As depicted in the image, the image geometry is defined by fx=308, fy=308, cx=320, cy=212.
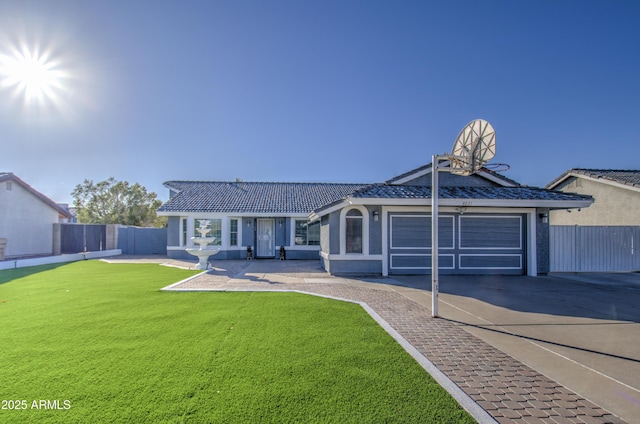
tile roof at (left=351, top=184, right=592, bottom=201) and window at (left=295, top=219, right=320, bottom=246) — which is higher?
tile roof at (left=351, top=184, right=592, bottom=201)

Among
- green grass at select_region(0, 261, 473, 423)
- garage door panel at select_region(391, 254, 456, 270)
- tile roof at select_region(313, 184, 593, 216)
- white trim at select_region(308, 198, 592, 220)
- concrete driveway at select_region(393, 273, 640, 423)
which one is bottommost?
concrete driveway at select_region(393, 273, 640, 423)

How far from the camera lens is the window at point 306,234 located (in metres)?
19.1

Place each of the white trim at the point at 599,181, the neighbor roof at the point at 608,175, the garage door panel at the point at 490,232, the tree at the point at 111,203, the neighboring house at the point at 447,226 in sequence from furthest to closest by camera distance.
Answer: the tree at the point at 111,203
the neighbor roof at the point at 608,175
the white trim at the point at 599,181
the garage door panel at the point at 490,232
the neighboring house at the point at 447,226

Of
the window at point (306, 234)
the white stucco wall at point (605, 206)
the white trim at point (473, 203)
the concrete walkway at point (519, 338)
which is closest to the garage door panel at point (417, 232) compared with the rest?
the white trim at point (473, 203)

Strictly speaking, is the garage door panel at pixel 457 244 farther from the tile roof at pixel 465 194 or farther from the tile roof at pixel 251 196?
the tile roof at pixel 251 196

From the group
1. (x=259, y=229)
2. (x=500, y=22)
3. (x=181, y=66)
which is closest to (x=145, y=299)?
(x=181, y=66)

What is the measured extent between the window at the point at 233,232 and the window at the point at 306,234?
3702mm

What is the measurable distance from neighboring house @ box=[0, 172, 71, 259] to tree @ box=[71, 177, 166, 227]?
40.0 ft

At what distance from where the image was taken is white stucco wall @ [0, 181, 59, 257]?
57.9 ft

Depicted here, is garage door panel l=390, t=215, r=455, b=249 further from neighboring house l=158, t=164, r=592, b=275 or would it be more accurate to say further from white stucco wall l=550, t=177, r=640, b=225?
white stucco wall l=550, t=177, r=640, b=225

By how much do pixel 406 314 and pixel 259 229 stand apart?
546 inches

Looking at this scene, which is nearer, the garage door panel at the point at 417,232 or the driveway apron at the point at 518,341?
the driveway apron at the point at 518,341

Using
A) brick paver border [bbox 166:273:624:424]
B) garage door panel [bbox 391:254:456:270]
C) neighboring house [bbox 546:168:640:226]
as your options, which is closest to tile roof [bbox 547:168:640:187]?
neighboring house [bbox 546:168:640:226]

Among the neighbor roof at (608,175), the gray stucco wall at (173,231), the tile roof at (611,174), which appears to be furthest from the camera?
the gray stucco wall at (173,231)
